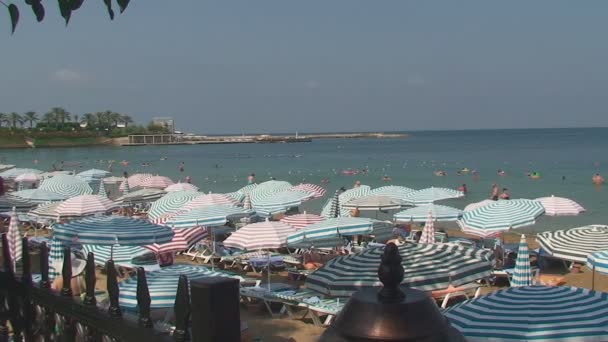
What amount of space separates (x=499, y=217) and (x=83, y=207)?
10.2 metres

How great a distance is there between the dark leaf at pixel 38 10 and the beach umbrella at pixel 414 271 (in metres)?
5.77

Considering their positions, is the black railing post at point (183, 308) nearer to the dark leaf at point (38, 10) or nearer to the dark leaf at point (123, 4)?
the dark leaf at point (123, 4)

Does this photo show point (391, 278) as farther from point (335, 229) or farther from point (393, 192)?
point (393, 192)

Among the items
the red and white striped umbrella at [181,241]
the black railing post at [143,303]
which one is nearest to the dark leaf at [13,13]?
the black railing post at [143,303]

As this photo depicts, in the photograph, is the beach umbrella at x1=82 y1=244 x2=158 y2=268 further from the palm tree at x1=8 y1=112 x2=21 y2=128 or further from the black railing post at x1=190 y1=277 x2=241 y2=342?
the palm tree at x1=8 y1=112 x2=21 y2=128

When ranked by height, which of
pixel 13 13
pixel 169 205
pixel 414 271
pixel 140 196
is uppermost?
pixel 13 13

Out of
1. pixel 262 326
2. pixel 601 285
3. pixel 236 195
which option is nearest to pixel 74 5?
pixel 262 326

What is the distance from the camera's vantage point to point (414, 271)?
782cm

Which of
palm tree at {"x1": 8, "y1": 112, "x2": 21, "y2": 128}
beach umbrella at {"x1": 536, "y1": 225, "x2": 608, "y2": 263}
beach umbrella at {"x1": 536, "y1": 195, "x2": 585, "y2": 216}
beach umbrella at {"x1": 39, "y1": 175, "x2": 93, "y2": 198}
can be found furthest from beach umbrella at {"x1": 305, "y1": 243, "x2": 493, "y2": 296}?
palm tree at {"x1": 8, "y1": 112, "x2": 21, "y2": 128}

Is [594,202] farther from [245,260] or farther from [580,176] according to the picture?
[245,260]

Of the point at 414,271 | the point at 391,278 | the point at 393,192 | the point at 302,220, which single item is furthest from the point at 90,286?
the point at 393,192

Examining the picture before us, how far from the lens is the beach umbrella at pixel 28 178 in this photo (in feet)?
98.7

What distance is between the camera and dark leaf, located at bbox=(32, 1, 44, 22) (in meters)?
2.05

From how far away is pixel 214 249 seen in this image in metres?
15.2
